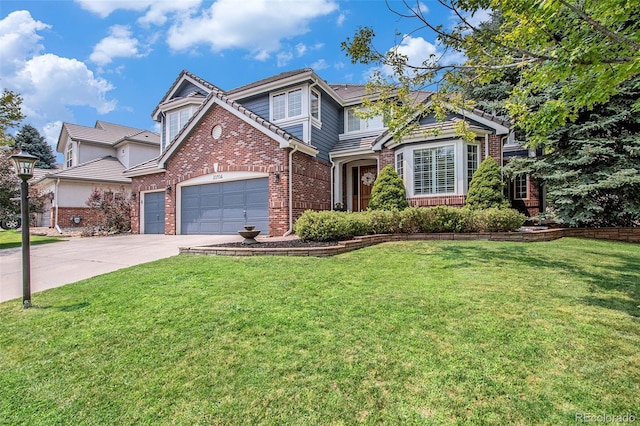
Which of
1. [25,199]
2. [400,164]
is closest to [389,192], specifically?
[400,164]

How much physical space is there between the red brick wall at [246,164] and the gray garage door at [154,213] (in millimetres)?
1360

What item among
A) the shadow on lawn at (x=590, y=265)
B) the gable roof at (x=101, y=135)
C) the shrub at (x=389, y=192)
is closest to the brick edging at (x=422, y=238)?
the shadow on lawn at (x=590, y=265)

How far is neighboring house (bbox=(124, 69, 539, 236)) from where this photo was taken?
1144cm

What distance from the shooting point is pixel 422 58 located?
6.78 m

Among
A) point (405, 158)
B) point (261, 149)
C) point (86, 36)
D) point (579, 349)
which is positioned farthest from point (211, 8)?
point (579, 349)

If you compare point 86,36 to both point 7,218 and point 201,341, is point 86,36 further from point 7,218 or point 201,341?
→ point 201,341

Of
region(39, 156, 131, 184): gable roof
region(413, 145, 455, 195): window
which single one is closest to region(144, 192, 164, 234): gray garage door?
region(39, 156, 131, 184): gable roof

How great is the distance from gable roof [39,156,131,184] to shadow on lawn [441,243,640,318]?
63.6 ft

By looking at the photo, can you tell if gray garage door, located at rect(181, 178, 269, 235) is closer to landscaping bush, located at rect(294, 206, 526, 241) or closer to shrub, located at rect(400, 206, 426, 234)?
landscaping bush, located at rect(294, 206, 526, 241)

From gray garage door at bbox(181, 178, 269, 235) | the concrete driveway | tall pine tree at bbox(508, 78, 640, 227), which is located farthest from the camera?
gray garage door at bbox(181, 178, 269, 235)

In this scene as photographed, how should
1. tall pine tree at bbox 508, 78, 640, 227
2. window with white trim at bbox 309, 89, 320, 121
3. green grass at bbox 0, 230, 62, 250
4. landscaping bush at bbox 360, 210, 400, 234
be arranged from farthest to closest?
window with white trim at bbox 309, 89, 320, 121
green grass at bbox 0, 230, 62, 250
tall pine tree at bbox 508, 78, 640, 227
landscaping bush at bbox 360, 210, 400, 234

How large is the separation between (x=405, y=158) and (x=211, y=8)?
327 inches

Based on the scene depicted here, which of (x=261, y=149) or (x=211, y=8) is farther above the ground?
(x=211, y=8)

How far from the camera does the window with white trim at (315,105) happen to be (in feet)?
44.4
